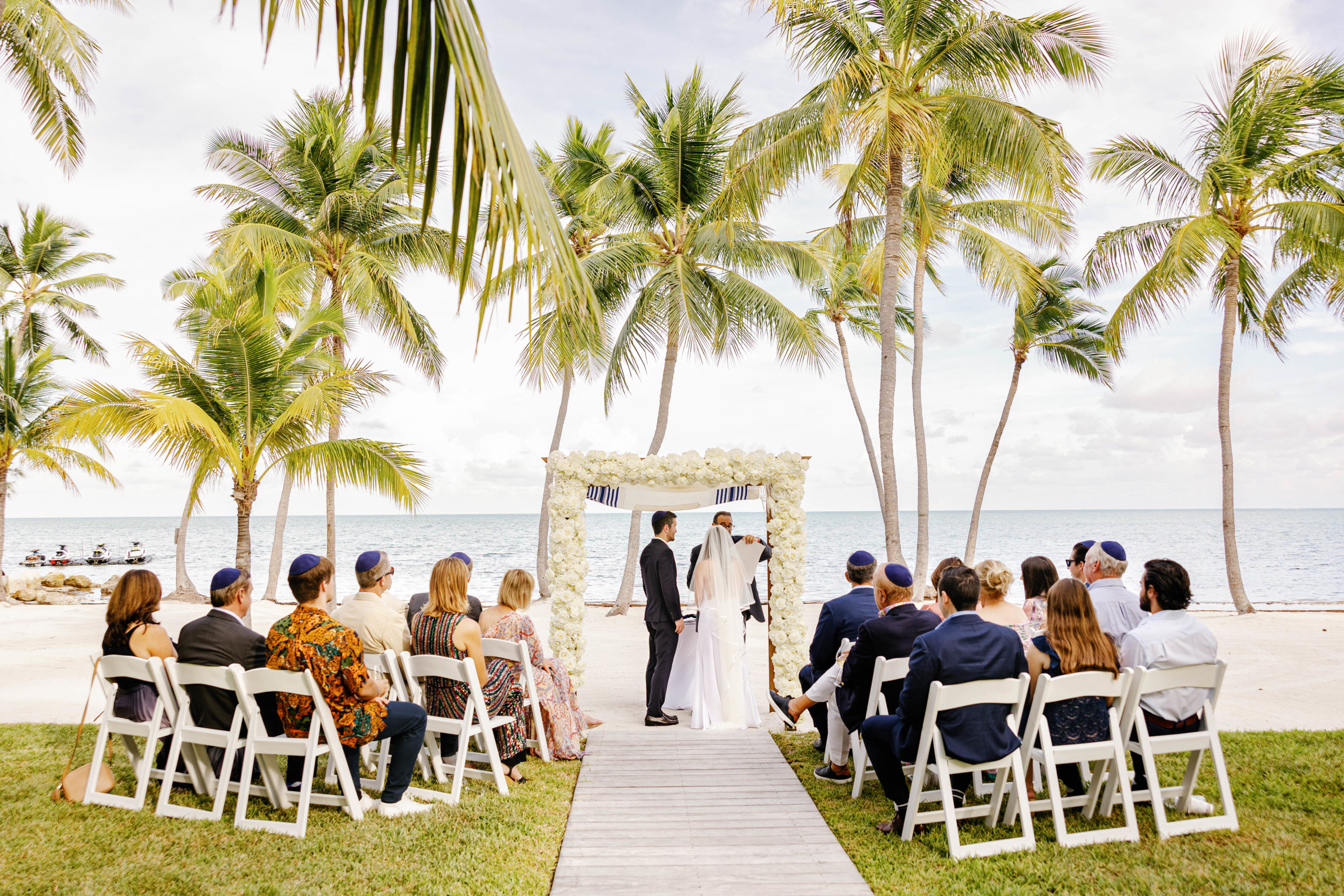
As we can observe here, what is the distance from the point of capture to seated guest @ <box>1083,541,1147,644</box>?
606 cm

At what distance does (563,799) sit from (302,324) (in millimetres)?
7890

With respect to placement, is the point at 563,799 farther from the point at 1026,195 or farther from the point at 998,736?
the point at 1026,195

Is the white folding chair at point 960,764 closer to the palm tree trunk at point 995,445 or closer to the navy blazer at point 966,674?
the navy blazer at point 966,674

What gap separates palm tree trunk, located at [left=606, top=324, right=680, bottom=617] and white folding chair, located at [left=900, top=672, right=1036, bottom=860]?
39.5 ft

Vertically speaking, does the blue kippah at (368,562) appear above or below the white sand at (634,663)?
above

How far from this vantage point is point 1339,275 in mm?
14797

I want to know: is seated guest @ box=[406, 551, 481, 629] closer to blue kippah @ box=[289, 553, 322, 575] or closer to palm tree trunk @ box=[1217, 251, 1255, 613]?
blue kippah @ box=[289, 553, 322, 575]

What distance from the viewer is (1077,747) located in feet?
15.0

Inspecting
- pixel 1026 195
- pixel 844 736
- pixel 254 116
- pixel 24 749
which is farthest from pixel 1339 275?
pixel 254 116

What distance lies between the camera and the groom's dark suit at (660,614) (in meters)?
7.88

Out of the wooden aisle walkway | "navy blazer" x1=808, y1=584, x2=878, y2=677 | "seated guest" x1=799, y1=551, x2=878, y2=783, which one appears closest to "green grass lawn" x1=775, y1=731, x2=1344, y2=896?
the wooden aisle walkway

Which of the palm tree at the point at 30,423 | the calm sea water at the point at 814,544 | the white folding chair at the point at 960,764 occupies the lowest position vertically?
the calm sea water at the point at 814,544

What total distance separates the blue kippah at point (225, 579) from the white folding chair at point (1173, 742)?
557cm

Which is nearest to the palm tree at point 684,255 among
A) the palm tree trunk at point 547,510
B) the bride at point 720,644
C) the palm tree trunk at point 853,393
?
the palm tree trunk at point 547,510
